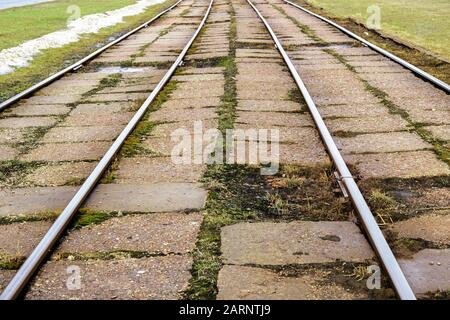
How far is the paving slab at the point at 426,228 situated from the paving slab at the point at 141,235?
154cm

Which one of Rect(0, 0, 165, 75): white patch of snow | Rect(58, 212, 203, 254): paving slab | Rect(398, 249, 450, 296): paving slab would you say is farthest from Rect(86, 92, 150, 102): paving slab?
Rect(398, 249, 450, 296): paving slab

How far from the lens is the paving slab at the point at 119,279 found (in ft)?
11.9

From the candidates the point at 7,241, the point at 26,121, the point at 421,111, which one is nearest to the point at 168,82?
the point at 26,121

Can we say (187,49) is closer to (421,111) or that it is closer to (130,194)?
(421,111)

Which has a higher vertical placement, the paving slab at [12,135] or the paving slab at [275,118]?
the paving slab at [275,118]

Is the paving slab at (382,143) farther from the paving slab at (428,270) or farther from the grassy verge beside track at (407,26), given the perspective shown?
the grassy verge beside track at (407,26)

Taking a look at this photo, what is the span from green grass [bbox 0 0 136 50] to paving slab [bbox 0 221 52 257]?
1105 cm

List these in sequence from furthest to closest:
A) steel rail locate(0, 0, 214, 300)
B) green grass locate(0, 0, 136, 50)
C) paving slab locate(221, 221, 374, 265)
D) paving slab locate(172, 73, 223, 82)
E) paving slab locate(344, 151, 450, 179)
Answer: green grass locate(0, 0, 136, 50) → paving slab locate(172, 73, 223, 82) → paving slab locate(344, 151, 450, 179) → paving slab locate(221, 221, 374, 265) → steel rail locate(0, 0, 214, 300)

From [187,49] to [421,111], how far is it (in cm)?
→ 699

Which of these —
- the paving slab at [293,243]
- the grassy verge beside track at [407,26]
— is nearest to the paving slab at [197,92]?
the grassy verge beside track at [407,26]

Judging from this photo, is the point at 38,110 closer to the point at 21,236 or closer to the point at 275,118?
the point at 275,118

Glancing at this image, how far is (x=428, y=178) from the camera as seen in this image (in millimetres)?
5434

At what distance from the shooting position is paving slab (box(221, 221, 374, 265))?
402cm

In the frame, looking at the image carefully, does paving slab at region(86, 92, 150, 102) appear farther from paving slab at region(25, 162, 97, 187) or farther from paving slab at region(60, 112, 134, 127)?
paving slab at region(25, 162, 97, 187)
